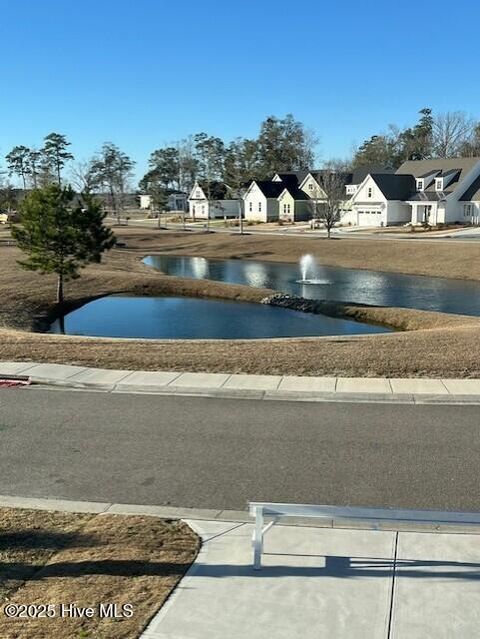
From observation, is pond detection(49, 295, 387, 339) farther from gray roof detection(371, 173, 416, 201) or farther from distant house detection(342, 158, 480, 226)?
gray roof detection(371, 173, 416, 201)

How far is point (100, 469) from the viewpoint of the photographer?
8000mm

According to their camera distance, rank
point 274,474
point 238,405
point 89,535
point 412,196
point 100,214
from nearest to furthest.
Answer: point 89,535 → point 274,474 → point 238,405 → point 100,214 → point 412,196

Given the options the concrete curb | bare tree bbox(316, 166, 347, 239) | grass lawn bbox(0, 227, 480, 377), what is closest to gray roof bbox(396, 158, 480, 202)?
bare tree bbox(316, 166, 347, 239)

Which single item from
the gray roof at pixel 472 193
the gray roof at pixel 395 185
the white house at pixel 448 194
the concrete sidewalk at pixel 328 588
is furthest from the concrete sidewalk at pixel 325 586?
the gray roof at pixel 395 185

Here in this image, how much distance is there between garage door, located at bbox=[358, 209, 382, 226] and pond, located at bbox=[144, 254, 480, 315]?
26.0 meters

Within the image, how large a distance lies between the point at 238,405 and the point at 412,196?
68.0 metres

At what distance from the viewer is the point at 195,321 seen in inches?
1116

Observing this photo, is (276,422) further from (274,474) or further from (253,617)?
(253,617)

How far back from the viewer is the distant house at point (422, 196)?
69.8m

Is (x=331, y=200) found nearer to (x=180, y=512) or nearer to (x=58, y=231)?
(x=58, y=231)

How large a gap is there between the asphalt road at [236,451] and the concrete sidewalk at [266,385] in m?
0.37

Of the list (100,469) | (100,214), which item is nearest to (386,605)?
(100,469)

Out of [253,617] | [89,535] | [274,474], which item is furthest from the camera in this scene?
[274,474]

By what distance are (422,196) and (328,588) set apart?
71.1 m
